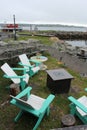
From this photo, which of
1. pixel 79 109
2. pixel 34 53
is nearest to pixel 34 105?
pixel 79 109

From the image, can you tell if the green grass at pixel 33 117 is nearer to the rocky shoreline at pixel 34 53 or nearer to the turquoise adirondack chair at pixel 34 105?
the turquoise adirondack chair at pixel 34 105

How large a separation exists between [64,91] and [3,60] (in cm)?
373

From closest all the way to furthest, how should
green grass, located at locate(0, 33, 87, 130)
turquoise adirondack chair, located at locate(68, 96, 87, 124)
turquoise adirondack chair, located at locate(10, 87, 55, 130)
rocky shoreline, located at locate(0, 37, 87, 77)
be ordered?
turquoise adirondack chair, located at locate(10, 87, 55, 130)
turquoise adirondack chair, located at locate(68, 96, 87, 124)
green grass, located at locate(0, 33, 87, 130)
rocky shoreline, located at locate(0, 37, 87, 77)

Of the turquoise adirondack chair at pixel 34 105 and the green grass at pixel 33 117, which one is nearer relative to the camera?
the turquoise adirondack chair at pixel 34 105

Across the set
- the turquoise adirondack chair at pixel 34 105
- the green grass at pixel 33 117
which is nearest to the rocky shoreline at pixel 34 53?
the green grass at pixel 33 117

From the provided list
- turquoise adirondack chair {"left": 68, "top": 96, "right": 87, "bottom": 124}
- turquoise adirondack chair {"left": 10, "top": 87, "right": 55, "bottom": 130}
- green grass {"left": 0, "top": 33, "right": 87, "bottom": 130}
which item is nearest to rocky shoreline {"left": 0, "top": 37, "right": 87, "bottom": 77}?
green grass {"left": 0, "top": 33, "right": 87, "bottom": 130}

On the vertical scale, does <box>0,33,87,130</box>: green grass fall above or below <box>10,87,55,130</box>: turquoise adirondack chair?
below

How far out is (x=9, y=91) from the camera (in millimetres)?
5777

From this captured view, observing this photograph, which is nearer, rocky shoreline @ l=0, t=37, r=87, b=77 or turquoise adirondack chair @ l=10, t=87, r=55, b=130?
turquoise adirondack chair @ l=10, t=87, r=55, b=130

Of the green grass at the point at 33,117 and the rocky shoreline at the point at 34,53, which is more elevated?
the rocky shoreline at the point at 34,53

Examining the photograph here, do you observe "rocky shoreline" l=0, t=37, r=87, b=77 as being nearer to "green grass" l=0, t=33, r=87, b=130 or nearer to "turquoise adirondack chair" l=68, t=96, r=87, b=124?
"green grass" l=0, t=33, r=87, b=130

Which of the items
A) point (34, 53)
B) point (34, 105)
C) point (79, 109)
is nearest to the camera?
point (34, 105)

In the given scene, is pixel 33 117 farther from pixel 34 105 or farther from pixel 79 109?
pixel 79 109

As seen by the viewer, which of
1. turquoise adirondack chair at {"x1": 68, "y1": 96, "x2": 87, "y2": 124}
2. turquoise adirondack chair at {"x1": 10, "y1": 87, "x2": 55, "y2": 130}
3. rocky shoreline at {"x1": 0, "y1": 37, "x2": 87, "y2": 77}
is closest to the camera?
turquoise adirondack chair at {"x1": 10, "y1": 87, "x2": 55, "y2": 130}
